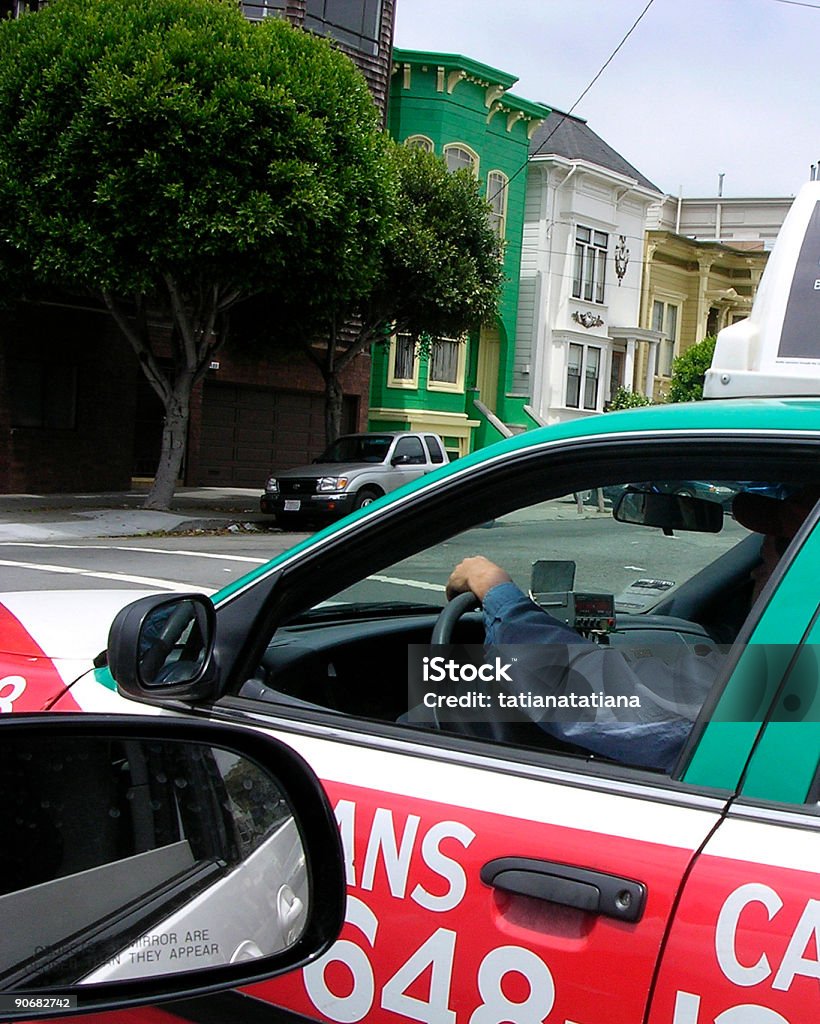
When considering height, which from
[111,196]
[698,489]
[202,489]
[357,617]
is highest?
[111,196]

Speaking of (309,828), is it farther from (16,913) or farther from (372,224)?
(372,224)

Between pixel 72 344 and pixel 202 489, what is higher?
pixel 72 344

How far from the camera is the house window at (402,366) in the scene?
29672mm

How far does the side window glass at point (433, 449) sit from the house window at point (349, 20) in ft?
29.7

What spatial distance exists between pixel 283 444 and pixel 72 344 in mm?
6355

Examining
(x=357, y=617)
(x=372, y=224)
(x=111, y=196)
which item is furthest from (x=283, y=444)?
(x=357, y=617)

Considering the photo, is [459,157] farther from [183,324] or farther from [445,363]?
[183,324]

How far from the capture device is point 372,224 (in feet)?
61.6

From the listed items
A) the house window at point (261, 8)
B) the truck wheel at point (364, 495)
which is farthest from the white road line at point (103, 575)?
the house window at point (261, 8)

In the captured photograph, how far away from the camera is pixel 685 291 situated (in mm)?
40812

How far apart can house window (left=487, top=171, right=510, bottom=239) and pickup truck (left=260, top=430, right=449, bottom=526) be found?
13.3m

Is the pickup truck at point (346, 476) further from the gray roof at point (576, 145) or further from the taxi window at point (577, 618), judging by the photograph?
the gray roof at point (576, 145)

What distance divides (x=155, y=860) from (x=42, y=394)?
21489 millimetres

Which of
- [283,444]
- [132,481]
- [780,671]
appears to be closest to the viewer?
[780,671]
